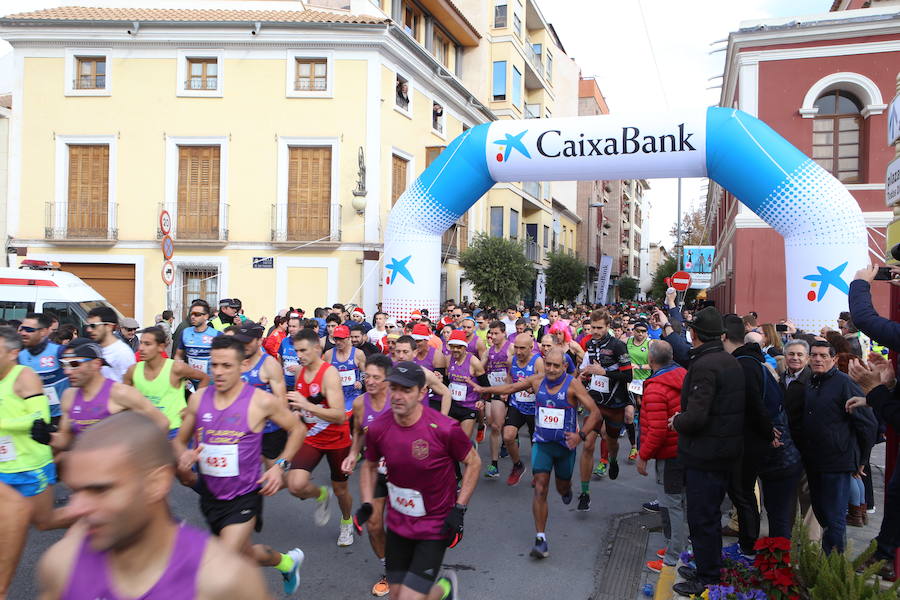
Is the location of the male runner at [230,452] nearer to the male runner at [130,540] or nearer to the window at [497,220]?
the male runner at [130,540]

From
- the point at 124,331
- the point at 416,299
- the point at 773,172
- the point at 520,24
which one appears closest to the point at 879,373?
the point at 773,172

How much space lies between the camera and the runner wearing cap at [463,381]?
25.1 ft

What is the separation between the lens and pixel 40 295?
38.3ft

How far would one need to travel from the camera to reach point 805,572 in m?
4.05

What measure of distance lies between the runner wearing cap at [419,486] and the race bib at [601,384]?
167 inches

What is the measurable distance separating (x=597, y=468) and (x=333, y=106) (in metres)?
14.7

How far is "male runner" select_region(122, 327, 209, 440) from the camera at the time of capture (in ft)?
17.7

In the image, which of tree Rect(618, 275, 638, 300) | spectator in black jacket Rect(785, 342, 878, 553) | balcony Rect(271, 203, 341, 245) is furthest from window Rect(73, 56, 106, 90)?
tree Rect(618, 275, 638, 300)

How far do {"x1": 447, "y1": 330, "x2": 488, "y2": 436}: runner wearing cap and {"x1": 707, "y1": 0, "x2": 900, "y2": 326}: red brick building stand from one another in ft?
41.2

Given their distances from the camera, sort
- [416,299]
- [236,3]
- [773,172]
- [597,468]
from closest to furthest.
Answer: [597,468] → [773,172] → [416,299] → [236,3]

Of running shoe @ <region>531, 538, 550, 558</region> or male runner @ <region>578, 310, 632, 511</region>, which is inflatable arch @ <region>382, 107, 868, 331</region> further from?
running shoe @ <region>531, 538, 550, 558</region>

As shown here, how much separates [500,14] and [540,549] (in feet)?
93.4

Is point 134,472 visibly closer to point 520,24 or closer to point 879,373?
point 879,373

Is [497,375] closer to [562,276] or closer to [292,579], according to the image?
[292,579]
